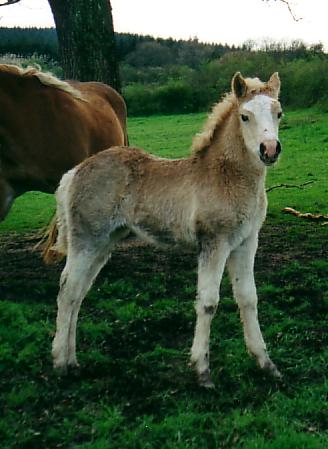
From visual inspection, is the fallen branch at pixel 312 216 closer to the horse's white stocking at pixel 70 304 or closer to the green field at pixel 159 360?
the green field at pixel 159 360

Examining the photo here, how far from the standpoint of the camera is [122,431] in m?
3.94

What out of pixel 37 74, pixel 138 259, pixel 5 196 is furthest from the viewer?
pixel 138 259

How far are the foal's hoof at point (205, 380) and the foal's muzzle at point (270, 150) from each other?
4.77 ft

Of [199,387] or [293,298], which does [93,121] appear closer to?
[293,298]

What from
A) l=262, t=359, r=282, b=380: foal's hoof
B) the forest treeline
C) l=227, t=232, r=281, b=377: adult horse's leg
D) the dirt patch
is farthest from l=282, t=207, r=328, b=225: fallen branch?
the forest treeline

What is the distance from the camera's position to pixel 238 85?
4484 mm

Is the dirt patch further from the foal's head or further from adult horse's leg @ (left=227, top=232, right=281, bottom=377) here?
the foal's head

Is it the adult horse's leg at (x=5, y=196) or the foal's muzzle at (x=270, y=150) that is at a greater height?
the foal's muzzle at (x=270, y=150)

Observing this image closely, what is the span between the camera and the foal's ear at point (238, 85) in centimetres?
445

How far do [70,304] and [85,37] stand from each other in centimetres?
478

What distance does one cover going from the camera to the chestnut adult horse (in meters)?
6.54

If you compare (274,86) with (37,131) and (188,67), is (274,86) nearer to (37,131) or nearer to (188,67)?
(37,131)

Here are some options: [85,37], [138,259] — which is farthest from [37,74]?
[138,259]

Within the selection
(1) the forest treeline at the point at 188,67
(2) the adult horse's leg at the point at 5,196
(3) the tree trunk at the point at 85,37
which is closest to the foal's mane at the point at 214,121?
(2) the adult horse's leg at the point at 5,196
